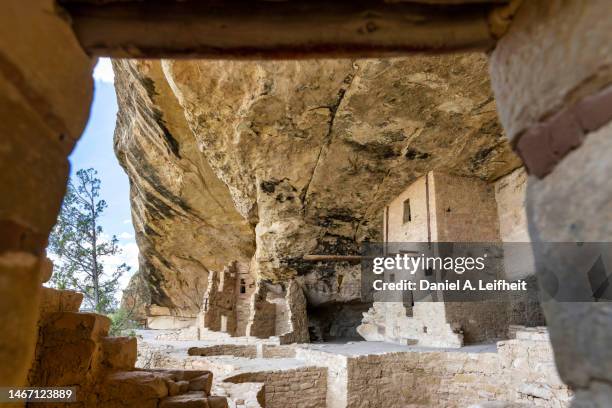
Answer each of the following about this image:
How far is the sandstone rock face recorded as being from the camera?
8094 millimetres

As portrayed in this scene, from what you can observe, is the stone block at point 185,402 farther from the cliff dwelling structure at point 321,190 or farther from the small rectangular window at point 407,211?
the small rectangular window at point 407,211

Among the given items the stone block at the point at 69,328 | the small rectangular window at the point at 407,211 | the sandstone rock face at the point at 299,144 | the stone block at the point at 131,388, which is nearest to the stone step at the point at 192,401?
the stone block at the point at 131,388

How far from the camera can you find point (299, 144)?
1030 centimetres

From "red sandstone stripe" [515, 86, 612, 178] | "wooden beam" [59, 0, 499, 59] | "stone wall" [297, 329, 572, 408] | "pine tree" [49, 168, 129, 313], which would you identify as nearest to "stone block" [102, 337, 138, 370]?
"wooden beam" [59, 0, 499, 59]

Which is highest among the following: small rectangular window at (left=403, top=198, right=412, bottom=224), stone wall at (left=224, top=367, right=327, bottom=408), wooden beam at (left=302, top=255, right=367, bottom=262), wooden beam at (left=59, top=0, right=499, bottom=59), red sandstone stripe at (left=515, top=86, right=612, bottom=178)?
small rectangular window at (left=403, top=198, right=412, bottom=224)

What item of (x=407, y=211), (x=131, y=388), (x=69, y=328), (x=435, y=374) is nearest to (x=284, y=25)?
(x=69, y=328)

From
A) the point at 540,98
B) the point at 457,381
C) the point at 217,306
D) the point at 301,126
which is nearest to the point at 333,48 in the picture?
the point at 540,98

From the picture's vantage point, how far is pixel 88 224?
13539 millimetres

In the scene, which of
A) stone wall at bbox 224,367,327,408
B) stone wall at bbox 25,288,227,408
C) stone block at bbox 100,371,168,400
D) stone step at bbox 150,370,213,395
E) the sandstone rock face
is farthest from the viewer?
the sandstone rock face

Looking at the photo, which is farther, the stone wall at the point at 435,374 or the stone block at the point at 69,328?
the stone wall at the point at 435,374

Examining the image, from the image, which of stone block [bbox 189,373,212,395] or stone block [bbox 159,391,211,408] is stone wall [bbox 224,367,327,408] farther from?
stone block [bbox 159,391,211,408]

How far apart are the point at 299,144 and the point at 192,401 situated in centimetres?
781

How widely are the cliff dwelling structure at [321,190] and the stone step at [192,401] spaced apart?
0.08 ft

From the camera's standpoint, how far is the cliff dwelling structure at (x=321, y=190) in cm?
111
